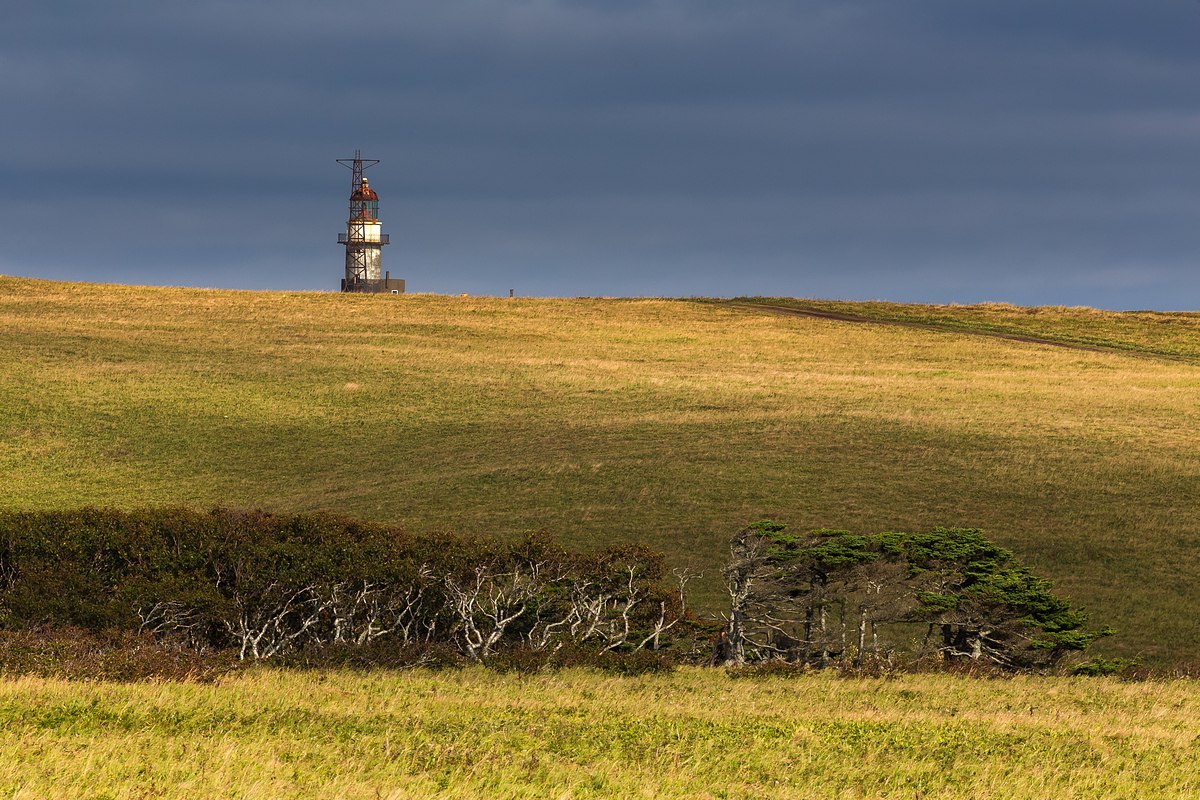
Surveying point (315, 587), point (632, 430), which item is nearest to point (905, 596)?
point (315, 587)

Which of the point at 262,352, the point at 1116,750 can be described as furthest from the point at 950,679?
the point at 262,352

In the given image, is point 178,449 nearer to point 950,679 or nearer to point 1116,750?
point 950,679

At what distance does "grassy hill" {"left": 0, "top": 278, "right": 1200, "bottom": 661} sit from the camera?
36.6 metres

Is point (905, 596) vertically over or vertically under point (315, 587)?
under

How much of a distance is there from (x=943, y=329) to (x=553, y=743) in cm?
9187

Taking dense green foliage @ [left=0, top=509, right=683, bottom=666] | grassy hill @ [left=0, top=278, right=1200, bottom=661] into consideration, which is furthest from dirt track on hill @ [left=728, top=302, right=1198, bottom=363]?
dense green foliage @ [left=0, top=509, right=683, bottom=666]

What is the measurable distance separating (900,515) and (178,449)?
99.2 ft

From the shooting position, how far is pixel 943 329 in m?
99.4

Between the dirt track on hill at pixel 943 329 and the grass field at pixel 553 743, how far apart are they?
2921 inches

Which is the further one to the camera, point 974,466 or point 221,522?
point 974,466

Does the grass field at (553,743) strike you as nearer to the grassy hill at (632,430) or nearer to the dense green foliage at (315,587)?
the dense green foliage at (315,587)

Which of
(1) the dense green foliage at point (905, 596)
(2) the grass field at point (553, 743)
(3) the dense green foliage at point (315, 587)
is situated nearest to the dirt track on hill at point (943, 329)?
(1) the dense green foliage at point (905, 596)

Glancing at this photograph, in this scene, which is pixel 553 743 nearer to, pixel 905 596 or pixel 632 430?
pixel 905 596

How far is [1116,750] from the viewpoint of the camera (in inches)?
544
